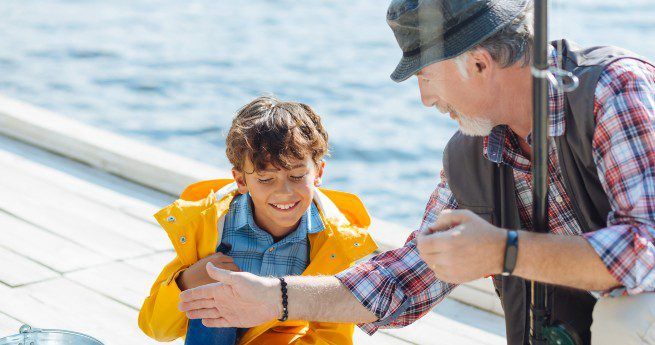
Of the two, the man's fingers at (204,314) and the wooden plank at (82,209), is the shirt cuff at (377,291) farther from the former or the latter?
the wooden plank at (82,209)

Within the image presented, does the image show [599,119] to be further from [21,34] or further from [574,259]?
[21,34]

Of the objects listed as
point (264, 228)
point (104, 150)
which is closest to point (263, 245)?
point (264, 228)

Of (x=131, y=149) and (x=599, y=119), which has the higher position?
(x=599, y=119)

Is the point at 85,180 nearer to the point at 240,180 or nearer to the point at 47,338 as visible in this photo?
the point at 240,180

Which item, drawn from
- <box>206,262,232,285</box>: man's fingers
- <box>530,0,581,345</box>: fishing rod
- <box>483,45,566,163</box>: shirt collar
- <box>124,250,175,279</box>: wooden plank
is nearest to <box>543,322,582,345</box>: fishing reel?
<box>530,0,581,345</box>: fishing rod

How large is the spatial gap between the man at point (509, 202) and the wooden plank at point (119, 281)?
0.82 m

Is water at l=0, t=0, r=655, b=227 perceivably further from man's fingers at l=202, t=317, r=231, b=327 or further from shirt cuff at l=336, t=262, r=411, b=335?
man's fingers at l=202, t=317, r=231, b=327

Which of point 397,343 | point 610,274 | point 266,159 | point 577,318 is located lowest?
point 397,343

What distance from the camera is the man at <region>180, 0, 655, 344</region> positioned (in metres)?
1.79

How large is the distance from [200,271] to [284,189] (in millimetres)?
252

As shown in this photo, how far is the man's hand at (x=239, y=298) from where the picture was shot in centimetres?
204

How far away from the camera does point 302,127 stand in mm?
2377

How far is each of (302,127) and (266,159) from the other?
0.41ft

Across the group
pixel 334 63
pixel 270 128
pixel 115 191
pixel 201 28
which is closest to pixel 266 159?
pixel 270 128
